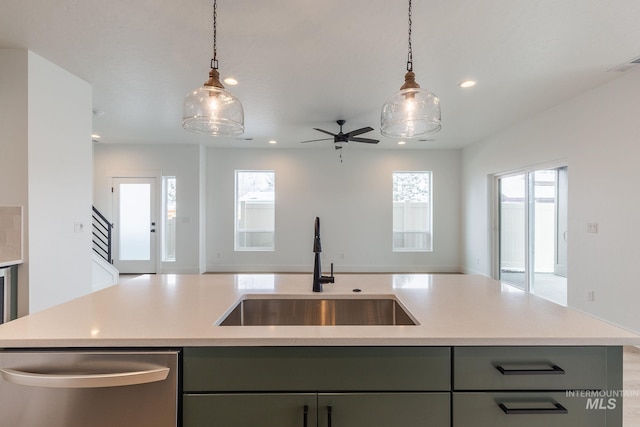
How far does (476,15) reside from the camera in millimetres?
2072

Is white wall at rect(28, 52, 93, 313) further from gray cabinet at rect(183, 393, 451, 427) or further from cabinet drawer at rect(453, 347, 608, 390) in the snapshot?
cabinet drawer at rect(453, 347, 608, 390)

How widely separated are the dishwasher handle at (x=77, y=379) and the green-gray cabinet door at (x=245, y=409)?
6.2 inches

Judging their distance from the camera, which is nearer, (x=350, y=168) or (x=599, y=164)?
(x=599, y=164)

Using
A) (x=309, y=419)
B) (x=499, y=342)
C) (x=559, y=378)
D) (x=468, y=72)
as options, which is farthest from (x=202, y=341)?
(x=468, y=72)

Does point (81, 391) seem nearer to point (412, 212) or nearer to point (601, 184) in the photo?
point (601, 184)

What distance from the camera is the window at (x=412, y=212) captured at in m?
6.45

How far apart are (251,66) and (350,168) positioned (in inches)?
150

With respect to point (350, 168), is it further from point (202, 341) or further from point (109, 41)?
point (202, 341)

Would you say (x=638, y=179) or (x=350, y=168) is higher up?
(x=350, y=168)

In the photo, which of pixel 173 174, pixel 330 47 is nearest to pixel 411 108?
pixel 330 47

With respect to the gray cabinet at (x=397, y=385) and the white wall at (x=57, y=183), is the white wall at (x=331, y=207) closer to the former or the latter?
the white wall at (x=57, y=183)

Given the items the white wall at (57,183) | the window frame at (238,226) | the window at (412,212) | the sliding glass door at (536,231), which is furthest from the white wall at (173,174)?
the sliding glass door at (536,231)

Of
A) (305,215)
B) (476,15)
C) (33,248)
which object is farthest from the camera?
(305,215)

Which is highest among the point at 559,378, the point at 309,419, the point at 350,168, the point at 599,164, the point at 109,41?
the point at 109,41
